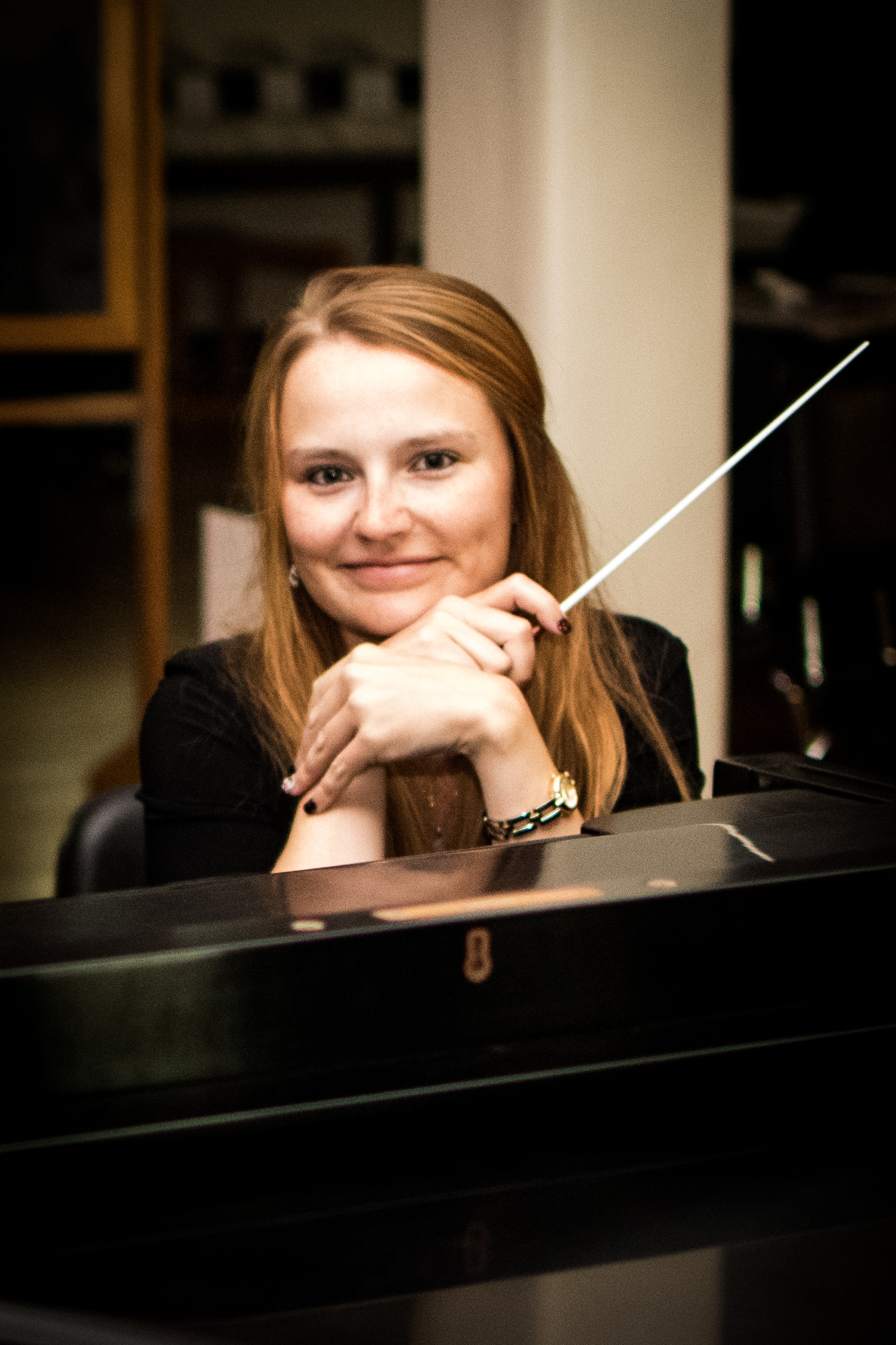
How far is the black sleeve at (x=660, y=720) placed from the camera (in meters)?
1.24

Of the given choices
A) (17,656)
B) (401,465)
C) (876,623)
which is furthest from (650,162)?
(17,656)

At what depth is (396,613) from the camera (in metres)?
1.12

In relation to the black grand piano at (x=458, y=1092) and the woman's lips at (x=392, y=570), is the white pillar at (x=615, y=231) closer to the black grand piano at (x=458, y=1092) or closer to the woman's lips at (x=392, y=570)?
the woman's lips at (x=392, y=570)

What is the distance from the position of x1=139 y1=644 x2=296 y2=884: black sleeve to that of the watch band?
0.75ft

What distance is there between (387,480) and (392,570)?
0.08m

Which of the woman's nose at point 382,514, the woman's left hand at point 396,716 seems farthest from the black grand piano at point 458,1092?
the woman's nose at point 382,514

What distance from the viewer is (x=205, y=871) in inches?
42.8

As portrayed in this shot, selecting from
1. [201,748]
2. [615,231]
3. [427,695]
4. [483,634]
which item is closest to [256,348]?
[615,231]

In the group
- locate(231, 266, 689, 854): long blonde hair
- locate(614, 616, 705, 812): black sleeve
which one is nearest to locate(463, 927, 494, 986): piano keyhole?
locate(231, 266, 689, 854): long blonde hair

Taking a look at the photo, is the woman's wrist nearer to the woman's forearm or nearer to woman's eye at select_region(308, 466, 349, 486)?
the woman's forearm

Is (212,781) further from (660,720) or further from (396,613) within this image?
(660,720)

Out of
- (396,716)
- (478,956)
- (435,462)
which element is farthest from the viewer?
(435,462)

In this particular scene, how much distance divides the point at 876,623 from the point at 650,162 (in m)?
1.11

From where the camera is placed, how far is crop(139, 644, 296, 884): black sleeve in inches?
43.4
